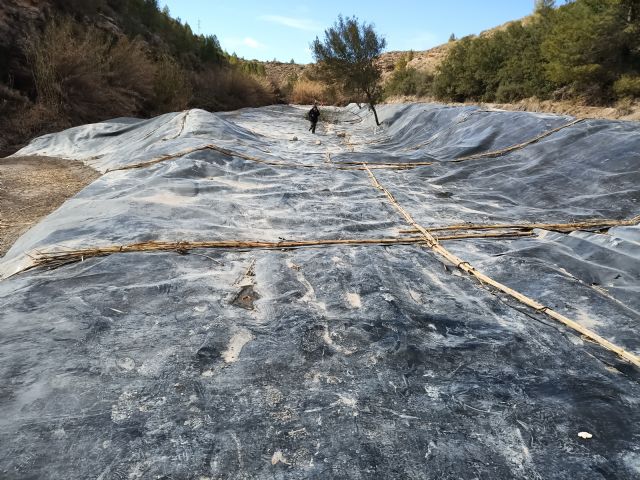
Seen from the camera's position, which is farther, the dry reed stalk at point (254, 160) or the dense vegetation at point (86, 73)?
the dense vegetation at point (86, 73)

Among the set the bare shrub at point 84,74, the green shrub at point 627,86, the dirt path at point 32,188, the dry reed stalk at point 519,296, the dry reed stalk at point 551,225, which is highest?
the bare shrub at point 84,74

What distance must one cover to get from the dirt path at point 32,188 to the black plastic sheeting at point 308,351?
93 cm

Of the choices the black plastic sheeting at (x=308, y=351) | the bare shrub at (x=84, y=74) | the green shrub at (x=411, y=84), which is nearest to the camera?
the black plastic sheeting at (x=308, y=351)

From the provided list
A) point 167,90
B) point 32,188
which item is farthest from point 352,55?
point 32,188

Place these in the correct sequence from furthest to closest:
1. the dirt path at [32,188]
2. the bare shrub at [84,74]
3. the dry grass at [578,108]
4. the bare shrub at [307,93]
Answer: the bare shrub at [307,93] → the bare shrub at [84,74] → the dry grass at [578,108] → the dirt path at [32,188]

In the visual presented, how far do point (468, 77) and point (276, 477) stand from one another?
15.9 m

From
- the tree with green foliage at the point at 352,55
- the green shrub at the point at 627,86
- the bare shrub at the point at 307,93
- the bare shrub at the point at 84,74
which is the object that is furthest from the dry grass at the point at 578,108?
the bare shrub at the point at 307,93

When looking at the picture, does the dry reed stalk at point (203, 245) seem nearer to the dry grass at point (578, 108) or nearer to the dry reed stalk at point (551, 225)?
the dry reed stalk at point (551, 225)

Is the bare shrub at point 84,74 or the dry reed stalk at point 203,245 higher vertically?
the bare shrub at point 84,74

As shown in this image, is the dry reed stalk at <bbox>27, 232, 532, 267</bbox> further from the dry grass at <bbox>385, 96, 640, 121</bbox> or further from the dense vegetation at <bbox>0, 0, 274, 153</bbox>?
the dry grass at <bbox>385, 96, 640, 121</bbox>

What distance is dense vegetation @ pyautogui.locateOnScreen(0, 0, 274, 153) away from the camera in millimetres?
8227

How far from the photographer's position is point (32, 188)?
4.98 m

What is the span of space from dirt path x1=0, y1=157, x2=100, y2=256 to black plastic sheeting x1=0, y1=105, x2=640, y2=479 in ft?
3.06

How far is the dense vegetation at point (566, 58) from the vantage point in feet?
27.8
